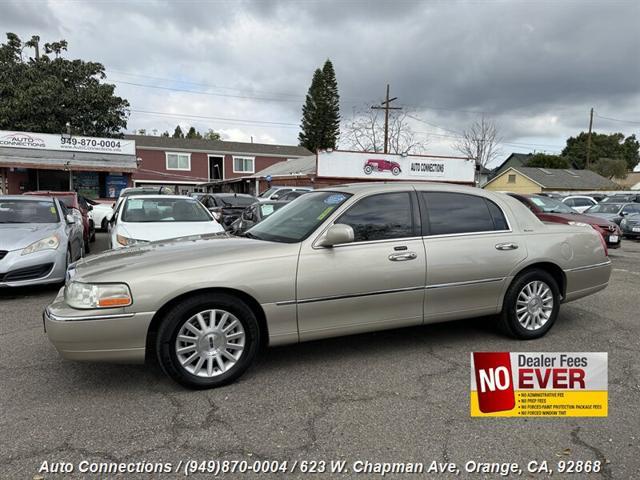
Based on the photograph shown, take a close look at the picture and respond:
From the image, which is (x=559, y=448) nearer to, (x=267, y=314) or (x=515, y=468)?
(x=515, y=468)

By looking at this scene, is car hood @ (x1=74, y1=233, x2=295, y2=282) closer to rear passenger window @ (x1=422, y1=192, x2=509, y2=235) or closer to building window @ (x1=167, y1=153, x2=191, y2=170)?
rear passenger window @ (x1=422, y1=192, x2=509, y2=235)

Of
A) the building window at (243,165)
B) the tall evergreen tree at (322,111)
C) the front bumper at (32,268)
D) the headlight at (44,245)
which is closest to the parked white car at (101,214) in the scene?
the headlight at (44,245)

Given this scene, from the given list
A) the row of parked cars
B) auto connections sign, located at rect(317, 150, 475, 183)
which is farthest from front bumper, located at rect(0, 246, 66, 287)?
auto connections sign, located at rect(317, 150, 475, 183)

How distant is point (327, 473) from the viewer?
2.48m

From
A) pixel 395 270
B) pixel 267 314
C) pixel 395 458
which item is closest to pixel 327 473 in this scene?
pixel 395 458

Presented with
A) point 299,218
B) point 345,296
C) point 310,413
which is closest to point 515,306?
point 345,296

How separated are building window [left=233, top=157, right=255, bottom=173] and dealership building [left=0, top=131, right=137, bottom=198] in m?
17.2

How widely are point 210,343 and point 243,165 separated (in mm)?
43866

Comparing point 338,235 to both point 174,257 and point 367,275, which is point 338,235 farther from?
point 174,257

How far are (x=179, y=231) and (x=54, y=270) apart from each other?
1.91 m

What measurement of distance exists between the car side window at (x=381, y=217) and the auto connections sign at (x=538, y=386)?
1249 millimetres

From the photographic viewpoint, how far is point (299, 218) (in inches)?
167

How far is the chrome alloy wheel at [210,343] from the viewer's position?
3.35m

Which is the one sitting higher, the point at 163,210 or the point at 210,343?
the point at 163,210
